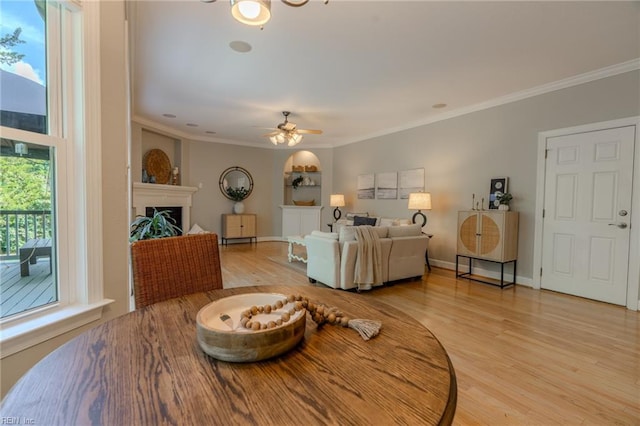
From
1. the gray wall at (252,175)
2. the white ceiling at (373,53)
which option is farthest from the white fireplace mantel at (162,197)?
the white ceiling at (373,53)

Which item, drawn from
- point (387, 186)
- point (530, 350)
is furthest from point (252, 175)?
point (530, 350)

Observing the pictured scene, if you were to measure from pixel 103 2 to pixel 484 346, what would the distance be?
3.18m

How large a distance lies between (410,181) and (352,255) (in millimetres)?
2588

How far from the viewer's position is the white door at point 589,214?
321cm

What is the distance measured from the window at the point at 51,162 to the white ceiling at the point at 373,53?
1287 mm

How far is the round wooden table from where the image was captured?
0.52m

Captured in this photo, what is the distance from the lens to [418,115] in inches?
199

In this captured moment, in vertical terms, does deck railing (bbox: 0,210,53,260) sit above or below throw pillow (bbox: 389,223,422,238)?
above

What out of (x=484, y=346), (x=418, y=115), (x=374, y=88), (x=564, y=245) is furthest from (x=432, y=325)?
(x=418, y=115)

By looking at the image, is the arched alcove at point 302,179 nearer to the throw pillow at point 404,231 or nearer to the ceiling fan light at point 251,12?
the throw pillow at point 404,231

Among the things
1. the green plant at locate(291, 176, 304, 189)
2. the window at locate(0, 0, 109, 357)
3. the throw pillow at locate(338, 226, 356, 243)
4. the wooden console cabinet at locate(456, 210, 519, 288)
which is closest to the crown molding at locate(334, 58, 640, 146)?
the wooden console cabinet at locate(456, 210, 519, 288)

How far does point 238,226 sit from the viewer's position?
7.24 m

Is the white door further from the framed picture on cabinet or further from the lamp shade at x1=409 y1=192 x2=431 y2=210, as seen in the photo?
the lamp shade at x1=409 y1=192 x2=431 y2=210

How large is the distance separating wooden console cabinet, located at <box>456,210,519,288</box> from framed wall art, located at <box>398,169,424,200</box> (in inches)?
48.1
